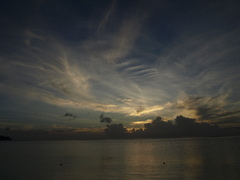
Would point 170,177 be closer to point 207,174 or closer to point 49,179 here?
point 207,174

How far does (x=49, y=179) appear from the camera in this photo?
43.5 m

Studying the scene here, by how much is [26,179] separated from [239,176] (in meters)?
46.0

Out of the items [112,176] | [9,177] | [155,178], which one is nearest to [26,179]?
[9,177]

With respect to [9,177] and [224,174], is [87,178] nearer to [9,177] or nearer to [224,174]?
[9,177]

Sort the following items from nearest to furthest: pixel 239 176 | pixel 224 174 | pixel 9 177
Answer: pixel 239 176
pixel 224 174
pixel 9 177

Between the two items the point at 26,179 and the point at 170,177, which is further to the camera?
the point at 26,179

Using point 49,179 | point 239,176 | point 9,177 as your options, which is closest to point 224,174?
point 239,176

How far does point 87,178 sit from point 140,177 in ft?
37.8

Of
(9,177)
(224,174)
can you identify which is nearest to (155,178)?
(224,174)

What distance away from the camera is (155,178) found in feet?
135

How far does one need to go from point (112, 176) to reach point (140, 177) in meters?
6.47

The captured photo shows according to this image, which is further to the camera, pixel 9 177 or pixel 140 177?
pixel 9 177

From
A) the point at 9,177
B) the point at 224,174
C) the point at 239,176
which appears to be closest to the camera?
the point at 239,176

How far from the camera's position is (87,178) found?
42656 millimetres
